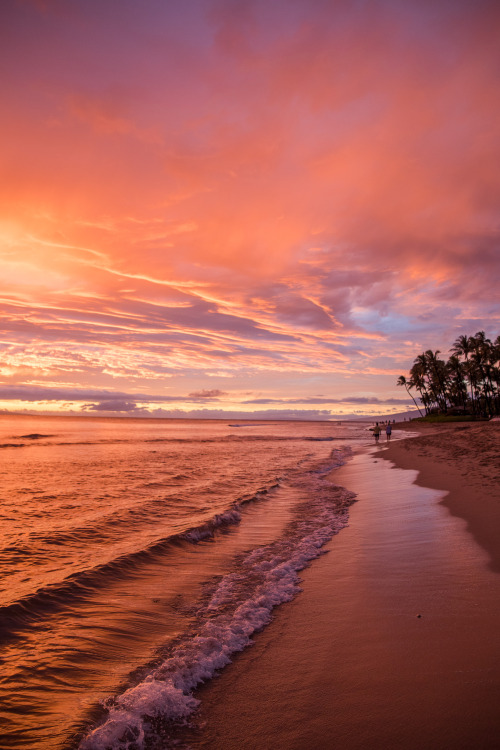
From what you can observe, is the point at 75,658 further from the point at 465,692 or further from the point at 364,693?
the point at 465,692

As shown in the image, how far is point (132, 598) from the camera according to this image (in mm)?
6863

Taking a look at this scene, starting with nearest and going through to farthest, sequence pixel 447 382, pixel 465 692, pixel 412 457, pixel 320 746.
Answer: pixel 320 746
pixel 465 692
pixel 412 457
pixel 447 382

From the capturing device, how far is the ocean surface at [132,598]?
13.1ft

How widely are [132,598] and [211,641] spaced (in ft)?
7.40

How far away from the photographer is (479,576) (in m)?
6.56

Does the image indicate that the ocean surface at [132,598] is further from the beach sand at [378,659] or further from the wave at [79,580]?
the beach sand at [378,659]

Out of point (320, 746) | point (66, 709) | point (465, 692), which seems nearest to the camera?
point (320, 746)

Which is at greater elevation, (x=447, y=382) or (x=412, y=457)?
(x=447, y=382)

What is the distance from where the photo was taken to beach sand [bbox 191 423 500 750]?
136 inches

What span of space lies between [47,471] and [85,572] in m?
19.1

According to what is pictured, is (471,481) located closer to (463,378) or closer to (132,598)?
(132,598)

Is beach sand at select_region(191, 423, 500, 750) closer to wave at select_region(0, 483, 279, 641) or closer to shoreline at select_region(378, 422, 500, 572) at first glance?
shoreline at select_region(378, 422, 500, 572)

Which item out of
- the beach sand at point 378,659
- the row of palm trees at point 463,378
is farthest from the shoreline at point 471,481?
the row of palm trees at point 463,378

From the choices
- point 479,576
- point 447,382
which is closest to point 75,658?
point 479,576
